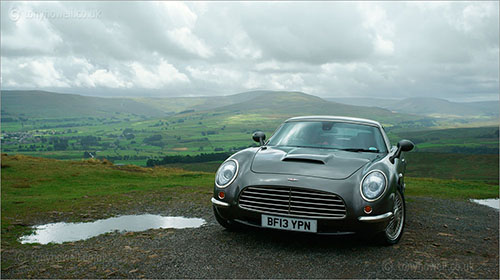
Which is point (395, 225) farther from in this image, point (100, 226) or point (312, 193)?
point (100, 226)

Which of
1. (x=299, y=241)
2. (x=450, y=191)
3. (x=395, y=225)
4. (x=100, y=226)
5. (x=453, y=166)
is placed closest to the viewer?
(x=299, y=241)

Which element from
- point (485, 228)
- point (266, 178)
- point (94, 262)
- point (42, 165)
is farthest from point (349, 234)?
point (42, 165)

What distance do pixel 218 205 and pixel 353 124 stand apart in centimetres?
329

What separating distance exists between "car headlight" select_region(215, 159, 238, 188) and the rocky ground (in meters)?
0.94

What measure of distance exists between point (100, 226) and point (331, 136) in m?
5.06

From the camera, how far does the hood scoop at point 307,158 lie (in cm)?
606

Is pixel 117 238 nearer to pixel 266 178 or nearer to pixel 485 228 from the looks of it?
pixel 266 178

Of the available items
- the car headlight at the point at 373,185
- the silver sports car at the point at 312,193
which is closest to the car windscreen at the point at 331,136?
the silver sports car at the point at 312,193

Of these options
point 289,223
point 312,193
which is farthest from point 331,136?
point 289,223

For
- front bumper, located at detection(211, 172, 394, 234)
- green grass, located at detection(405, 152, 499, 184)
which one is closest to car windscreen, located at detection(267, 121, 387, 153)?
front bumper, located at detection(211, 172, 394, 234)

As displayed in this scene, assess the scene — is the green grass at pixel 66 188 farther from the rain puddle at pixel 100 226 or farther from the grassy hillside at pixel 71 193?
the rain puddle at pixel 100 226

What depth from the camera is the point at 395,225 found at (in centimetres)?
636

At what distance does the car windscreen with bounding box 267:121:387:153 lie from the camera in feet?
23.9

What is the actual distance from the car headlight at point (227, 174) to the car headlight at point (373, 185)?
6.24 ft
